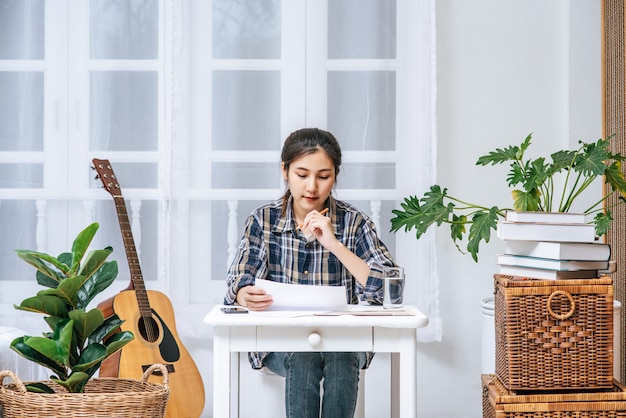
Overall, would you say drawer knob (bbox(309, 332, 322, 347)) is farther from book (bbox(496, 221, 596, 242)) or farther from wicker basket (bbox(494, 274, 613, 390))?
book (bbox(496, 221, 596, 242))

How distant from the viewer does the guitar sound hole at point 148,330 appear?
273cm

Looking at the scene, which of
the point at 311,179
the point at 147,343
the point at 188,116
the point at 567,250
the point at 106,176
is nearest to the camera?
the point at 567,250

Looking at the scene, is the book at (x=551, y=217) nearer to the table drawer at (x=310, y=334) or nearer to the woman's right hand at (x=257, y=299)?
the table drawer at (x=310, y=334)

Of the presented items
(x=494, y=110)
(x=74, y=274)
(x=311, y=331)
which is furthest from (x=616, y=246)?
(x=74, y=274)

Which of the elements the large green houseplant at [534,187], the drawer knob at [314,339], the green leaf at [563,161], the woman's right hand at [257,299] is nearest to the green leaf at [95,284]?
the woman's right hand at [257,299]

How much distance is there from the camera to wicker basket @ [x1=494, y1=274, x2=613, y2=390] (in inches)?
80.7

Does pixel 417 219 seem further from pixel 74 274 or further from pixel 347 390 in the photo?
pixel 74 274

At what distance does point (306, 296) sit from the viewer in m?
2.01

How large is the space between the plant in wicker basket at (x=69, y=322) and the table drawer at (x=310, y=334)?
32 centimetres

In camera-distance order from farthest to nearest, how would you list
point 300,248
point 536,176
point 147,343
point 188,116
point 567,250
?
1. point 188,116
2. point 147,343
3. point 300,248
4. point 536,176
5. point 567,250

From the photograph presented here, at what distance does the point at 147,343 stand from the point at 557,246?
140cm

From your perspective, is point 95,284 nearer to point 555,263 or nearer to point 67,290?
point 67,290

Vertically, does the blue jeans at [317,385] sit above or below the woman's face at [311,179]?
below

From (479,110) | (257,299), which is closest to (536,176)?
(257,299)
